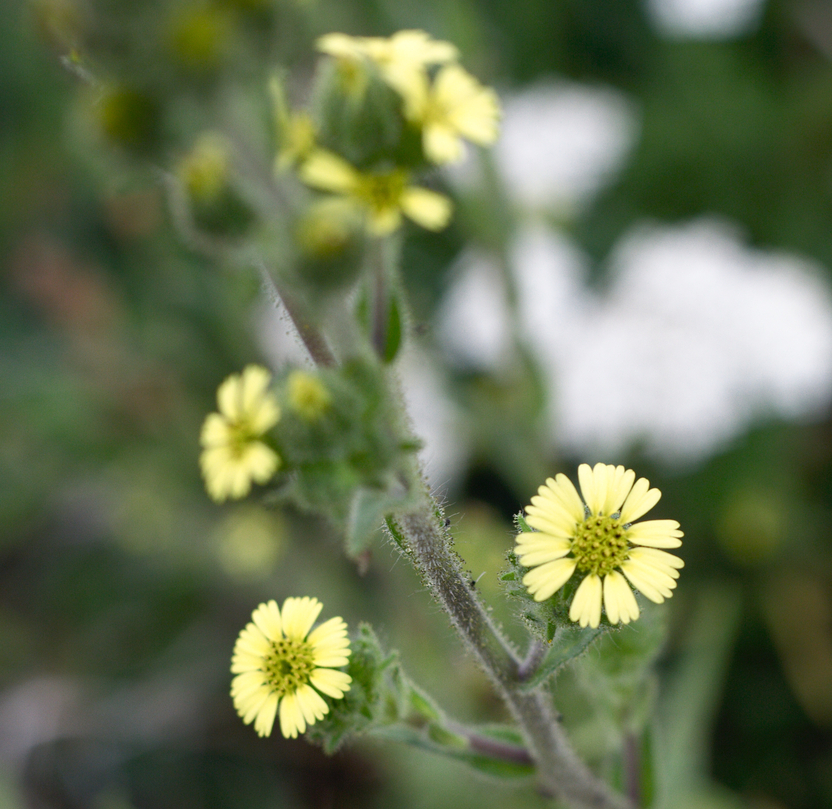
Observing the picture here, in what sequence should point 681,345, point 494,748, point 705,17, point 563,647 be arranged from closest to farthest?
point 563,647 → point 494,748 → point 681,345 → point 705,17

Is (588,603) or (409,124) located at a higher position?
(409,124)

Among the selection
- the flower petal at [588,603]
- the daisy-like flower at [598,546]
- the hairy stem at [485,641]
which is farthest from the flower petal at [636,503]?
the hairy stem at [485,641]

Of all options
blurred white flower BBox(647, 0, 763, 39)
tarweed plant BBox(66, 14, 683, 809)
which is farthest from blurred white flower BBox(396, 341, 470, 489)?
tarweed plant BBox(66, 14, 683, 809)

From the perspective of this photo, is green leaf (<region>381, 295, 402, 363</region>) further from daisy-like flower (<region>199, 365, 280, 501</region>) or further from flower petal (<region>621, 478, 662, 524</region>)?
flower petal (<region>621, 478, 662, 524</region>)

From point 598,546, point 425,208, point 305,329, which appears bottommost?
point 598,546

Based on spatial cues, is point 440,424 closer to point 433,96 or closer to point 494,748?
point 494,748

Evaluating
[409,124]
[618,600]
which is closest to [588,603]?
[618,600]
